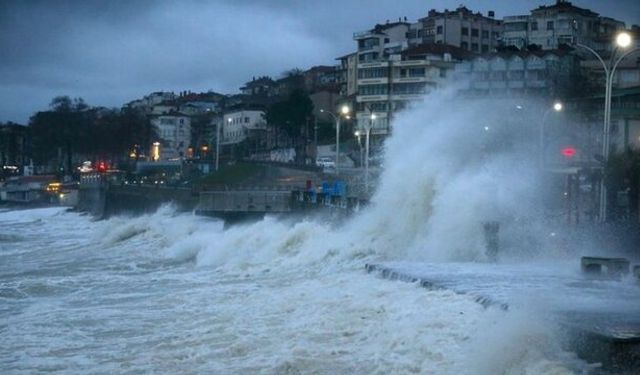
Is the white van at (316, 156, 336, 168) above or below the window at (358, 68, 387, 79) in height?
below

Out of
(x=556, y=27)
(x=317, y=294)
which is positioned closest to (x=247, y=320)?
(x=317, y=294)

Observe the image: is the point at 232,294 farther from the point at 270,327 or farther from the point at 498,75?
the point at 498,75

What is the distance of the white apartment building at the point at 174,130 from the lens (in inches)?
5054

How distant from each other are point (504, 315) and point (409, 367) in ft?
4.78

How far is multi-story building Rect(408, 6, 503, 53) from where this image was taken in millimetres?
85500

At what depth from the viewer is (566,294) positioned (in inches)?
536

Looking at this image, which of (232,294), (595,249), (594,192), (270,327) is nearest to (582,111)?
(594,192)

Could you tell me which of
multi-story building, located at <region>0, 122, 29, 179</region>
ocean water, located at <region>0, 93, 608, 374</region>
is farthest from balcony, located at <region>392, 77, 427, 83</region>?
multi-story building, located at <region>0, 122, 29, 179</region>

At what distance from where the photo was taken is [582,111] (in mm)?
47344

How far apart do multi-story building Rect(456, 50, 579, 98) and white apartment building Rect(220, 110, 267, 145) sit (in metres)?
42.9

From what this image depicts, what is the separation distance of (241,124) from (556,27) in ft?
148

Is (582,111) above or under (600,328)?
above

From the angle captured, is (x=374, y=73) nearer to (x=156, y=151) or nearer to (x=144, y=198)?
(x=144, y=198)

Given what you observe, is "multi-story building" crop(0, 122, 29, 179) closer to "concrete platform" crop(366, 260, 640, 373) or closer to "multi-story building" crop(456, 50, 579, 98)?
"multi-story building" crop(456, 50, 579, 98)
